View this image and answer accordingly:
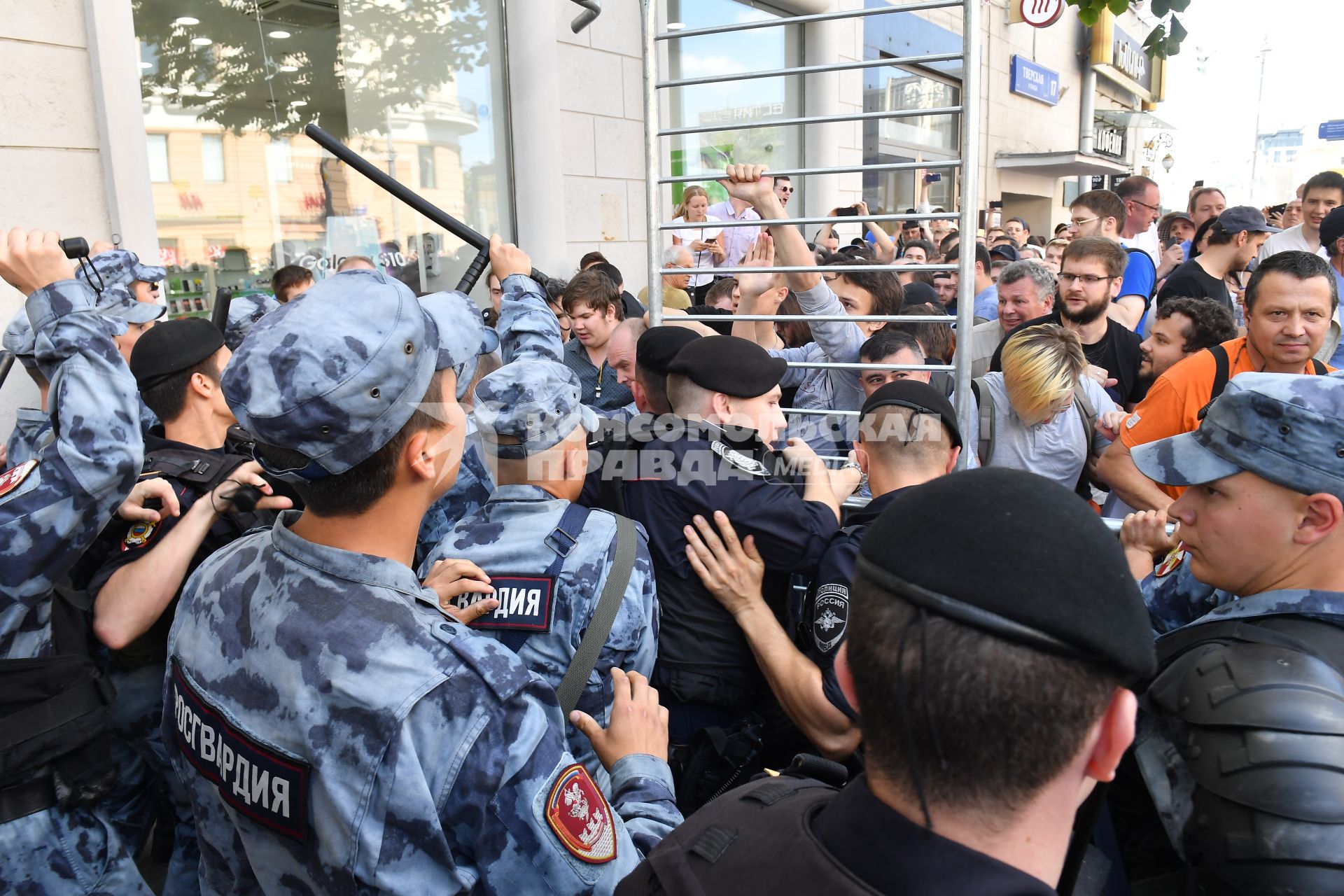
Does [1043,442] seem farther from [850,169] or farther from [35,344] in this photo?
[35,344]

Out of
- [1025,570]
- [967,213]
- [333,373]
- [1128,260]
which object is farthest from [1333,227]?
[333,373]

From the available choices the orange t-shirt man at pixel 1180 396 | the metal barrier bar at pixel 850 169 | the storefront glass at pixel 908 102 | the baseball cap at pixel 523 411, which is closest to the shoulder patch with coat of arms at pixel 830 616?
the baseball cap at pixel 523 411

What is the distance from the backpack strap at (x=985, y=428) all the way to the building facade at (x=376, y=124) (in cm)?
88

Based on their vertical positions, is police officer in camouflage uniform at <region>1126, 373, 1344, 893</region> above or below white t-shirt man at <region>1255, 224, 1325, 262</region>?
below

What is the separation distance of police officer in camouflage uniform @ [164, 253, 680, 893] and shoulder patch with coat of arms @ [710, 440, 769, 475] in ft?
3.36

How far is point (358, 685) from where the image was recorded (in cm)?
108

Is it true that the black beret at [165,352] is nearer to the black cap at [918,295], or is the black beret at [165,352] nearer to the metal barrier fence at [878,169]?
the metal barrier fence at [878,169]

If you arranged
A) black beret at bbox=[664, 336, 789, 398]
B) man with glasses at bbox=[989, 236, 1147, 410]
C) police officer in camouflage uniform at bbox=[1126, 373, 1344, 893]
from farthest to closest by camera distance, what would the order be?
man with glasses at bbox=[989, 236, 1147, 410]
black beret at bbox=[664, 336, 789, 398]
police officer in camouflage uniform at bbox=[1126, 373, 1344, 893]

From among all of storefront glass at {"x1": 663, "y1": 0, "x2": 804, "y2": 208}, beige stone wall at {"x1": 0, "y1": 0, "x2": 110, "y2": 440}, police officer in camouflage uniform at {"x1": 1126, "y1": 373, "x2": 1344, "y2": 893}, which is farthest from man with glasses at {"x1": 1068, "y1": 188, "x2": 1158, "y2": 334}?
beige stone wall at {"x1": 0, "y1": 0, "x2": 110, "y2": 440}

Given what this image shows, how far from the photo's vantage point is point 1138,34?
22.5 m

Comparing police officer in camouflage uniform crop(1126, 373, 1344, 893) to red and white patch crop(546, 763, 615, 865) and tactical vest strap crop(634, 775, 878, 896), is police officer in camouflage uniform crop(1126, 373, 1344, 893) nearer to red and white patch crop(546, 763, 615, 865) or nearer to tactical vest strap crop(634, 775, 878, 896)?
tactical vest strap crop(634, 775, 878, 896)

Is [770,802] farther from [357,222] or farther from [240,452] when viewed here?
[357,222]

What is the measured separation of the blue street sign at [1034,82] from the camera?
16.0m

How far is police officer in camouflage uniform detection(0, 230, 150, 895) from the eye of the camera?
152cm
